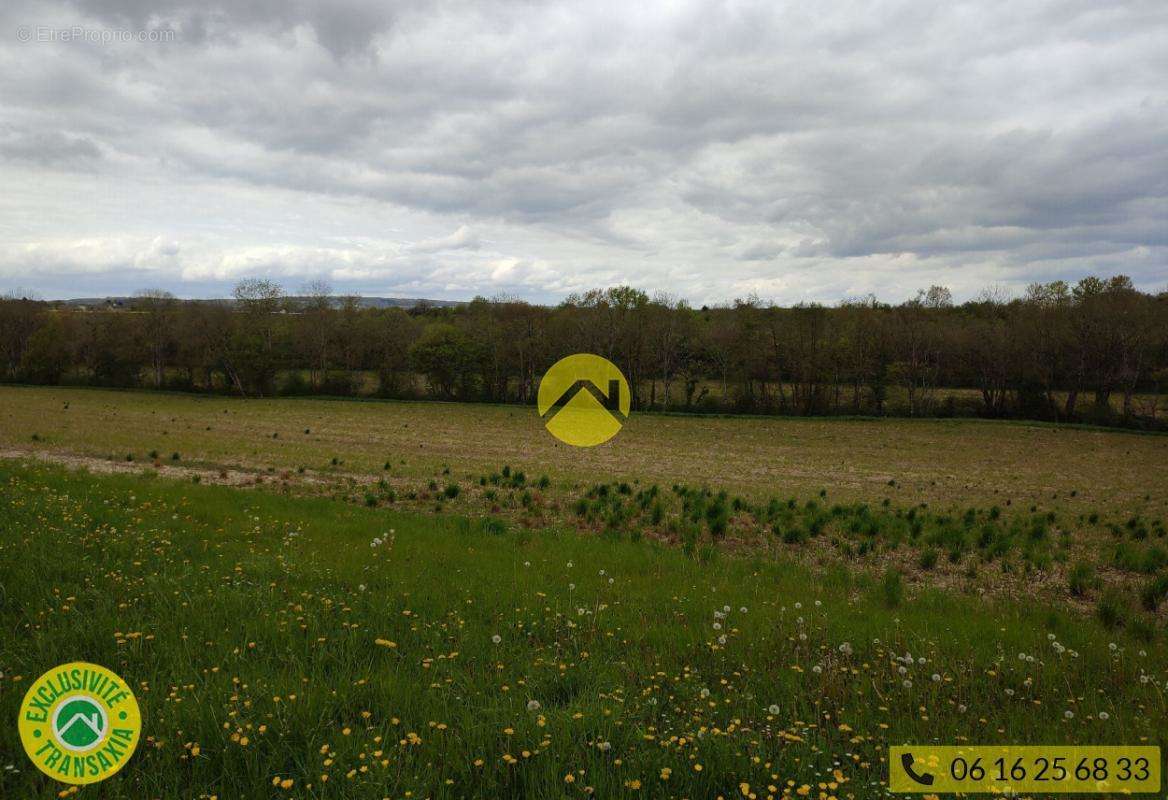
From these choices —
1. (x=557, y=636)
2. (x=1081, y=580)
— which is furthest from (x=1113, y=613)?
(x=557, y=636)

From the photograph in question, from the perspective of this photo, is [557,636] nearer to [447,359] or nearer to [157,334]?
[447,359]

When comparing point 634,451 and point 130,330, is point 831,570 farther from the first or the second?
point 130,330

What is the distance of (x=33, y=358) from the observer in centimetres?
6931

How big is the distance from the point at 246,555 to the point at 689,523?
25.6 ft

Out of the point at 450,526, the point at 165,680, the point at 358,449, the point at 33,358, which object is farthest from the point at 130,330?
the point at 165,680

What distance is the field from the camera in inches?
144

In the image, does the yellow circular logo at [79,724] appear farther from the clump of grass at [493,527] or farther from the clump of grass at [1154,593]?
the clump of grass at [1154,593]

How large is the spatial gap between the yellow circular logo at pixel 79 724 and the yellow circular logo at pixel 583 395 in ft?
133

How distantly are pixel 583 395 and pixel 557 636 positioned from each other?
1876 inches

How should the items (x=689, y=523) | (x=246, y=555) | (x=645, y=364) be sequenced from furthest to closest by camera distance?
(x=645, y=364) < (x=689, y=523) < (x=246, y=555)

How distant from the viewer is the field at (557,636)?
365 cm

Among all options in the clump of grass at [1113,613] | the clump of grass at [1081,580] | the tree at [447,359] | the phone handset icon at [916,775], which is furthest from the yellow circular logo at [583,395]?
the phone handset icon at [916,775]

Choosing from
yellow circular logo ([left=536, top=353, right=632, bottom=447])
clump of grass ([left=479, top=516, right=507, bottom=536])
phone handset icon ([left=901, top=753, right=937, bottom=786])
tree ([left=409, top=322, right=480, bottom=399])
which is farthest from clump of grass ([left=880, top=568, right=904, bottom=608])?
tree ([left=409, top=322, right=480, bottom=399])

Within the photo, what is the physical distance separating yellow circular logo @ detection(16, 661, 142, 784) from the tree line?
172ft
